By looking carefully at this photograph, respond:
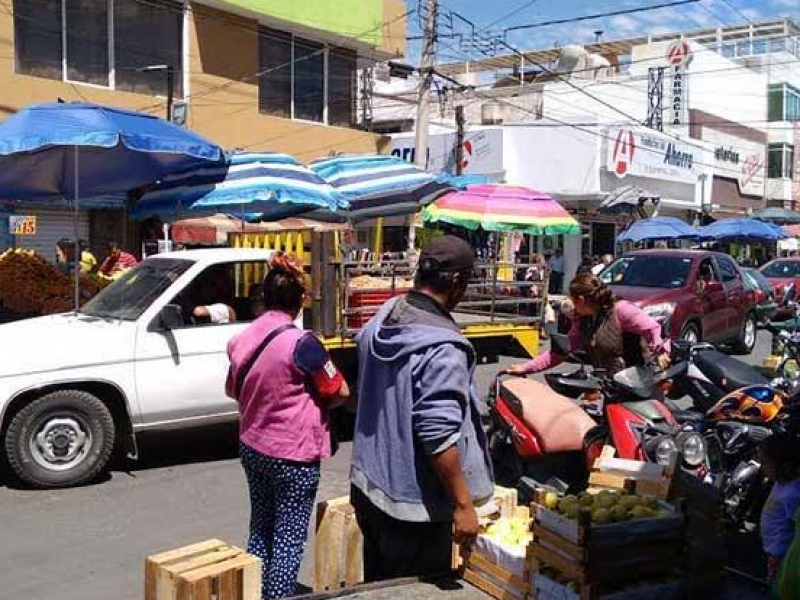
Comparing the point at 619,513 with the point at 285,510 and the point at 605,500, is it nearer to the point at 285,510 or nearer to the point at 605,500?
the point at 605,500

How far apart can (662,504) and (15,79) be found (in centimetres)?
1335

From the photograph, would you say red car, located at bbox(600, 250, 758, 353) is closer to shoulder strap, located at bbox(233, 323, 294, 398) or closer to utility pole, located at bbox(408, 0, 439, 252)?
utility pole, located at bbox(408, 0, 439, 252)

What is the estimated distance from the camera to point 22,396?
6.74 meters

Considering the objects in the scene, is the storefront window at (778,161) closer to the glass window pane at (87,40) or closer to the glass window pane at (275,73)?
the glass window pane at (275,73)

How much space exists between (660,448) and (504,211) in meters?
9.98

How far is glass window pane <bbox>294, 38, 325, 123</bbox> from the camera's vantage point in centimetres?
1933

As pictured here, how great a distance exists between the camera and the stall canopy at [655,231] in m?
24.0

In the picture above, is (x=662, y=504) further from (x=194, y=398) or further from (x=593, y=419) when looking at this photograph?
(x=194, y=398)

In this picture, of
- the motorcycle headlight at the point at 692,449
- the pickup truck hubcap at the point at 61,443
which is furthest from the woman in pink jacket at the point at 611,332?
the pickup truck hubcap at the point at 61,443

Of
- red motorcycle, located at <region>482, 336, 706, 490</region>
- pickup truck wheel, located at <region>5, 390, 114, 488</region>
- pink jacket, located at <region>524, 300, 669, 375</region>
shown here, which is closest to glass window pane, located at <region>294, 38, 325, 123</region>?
pickup truck wheel, located at <region>5, 390, 114, 488</region>

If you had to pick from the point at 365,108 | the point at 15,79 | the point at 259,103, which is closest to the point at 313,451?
the point at 15,79

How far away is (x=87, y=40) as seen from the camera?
603 inches

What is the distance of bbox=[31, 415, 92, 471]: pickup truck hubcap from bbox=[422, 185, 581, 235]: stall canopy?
28.7 ft

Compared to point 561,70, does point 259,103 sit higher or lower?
lower
